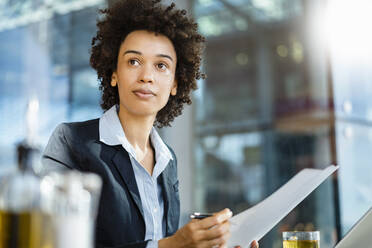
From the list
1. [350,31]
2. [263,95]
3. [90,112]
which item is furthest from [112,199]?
[263,95]

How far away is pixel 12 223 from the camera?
468 mm

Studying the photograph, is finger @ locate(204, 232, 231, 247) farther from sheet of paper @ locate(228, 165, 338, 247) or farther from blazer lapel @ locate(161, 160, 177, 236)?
blazer lapel @ locate(161, 160, 177, 236)

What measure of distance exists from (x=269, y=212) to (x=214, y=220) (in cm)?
25

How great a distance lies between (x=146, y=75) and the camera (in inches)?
50.1

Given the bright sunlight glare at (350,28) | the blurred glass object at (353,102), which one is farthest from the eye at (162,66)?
the bright sunlight glare at (350,28)

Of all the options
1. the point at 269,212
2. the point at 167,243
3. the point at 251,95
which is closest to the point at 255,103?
the point at 251,95

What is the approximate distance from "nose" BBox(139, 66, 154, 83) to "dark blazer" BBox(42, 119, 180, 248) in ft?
0.65

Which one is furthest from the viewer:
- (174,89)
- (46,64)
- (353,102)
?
(46,64)

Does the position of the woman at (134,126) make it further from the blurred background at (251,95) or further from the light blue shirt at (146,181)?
the blurred background at (251,95)

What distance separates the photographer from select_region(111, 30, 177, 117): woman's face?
1.29 meters

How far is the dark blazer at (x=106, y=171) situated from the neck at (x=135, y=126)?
4.3 inches

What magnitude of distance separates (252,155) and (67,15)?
2407mm

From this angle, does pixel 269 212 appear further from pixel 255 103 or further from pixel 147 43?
pixel 255 103

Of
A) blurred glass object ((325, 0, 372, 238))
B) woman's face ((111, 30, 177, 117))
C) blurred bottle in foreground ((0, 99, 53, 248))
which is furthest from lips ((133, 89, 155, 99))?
blurred glass object ((325, 0, 372, 238))
